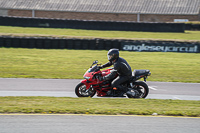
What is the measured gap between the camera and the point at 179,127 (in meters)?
7.23

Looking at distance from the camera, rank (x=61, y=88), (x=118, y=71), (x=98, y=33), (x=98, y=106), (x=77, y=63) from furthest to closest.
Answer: (x=98, y=33) < (x=77, y=63) < (x=61, y=88) < (x=118, y=71) < (x=98, y=106)

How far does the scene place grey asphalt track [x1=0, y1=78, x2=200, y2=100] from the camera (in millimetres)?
11475

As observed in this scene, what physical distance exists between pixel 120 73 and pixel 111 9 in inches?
1505

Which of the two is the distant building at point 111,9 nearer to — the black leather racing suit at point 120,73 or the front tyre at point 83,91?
the black leather racing suit at point 120,73

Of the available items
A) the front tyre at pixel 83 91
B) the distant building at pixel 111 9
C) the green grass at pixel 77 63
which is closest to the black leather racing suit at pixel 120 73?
the front tyre at pixel 83 91

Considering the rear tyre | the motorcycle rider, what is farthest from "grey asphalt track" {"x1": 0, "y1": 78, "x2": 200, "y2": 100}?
the motorcycle rider

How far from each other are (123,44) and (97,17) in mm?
23912

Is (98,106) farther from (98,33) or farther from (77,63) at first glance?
(98,33)

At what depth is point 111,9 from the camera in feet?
158

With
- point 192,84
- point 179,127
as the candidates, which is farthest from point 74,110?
point 192,84

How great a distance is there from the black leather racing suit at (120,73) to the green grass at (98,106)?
33.0 inches

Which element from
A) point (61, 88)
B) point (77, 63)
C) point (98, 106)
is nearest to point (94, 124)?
point (98, 106)

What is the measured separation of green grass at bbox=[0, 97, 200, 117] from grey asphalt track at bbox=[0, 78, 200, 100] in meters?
1.40

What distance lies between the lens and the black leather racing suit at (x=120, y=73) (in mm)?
10641
